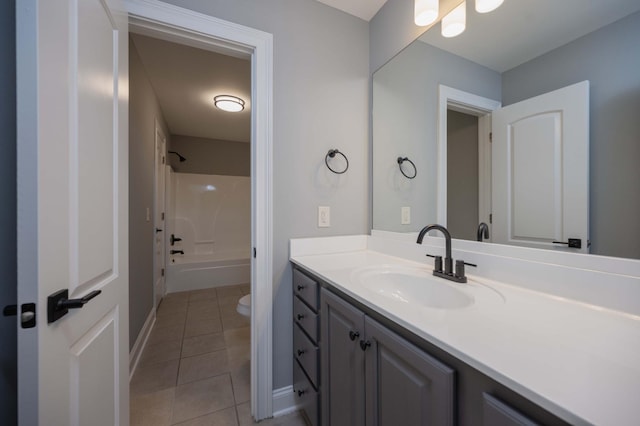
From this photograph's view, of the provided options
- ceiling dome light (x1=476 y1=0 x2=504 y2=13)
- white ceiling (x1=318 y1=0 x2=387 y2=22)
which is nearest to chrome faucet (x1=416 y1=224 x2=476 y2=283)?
ceiling dome light (x1=476 y1=0 x2=504 y2=13)

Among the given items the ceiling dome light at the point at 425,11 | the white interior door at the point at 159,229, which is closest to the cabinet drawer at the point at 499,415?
the ceiling dome light at the point at 425,11

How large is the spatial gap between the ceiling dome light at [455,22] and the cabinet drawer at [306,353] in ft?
5.40

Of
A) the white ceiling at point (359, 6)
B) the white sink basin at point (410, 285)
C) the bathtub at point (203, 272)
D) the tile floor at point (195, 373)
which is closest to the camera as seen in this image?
the white sink basin at point (410, 285)

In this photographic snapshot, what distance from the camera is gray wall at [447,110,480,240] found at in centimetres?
110

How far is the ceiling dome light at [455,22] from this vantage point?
1.11m

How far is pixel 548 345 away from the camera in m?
0.49

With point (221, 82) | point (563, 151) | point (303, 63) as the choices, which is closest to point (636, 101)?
point (563, 151)

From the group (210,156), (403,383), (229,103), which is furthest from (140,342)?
(210,156)

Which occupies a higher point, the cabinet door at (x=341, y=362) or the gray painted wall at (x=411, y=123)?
the gray painted wall at (x=411, y=123)

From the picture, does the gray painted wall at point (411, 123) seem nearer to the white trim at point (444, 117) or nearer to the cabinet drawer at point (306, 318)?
the white trim at point (444, 117)

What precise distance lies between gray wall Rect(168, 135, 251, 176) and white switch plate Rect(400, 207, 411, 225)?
3.70 meters

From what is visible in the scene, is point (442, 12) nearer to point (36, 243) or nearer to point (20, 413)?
point (36, 243)

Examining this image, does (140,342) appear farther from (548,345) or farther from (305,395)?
(548,345)

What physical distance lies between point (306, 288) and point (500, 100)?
3.86 feet
